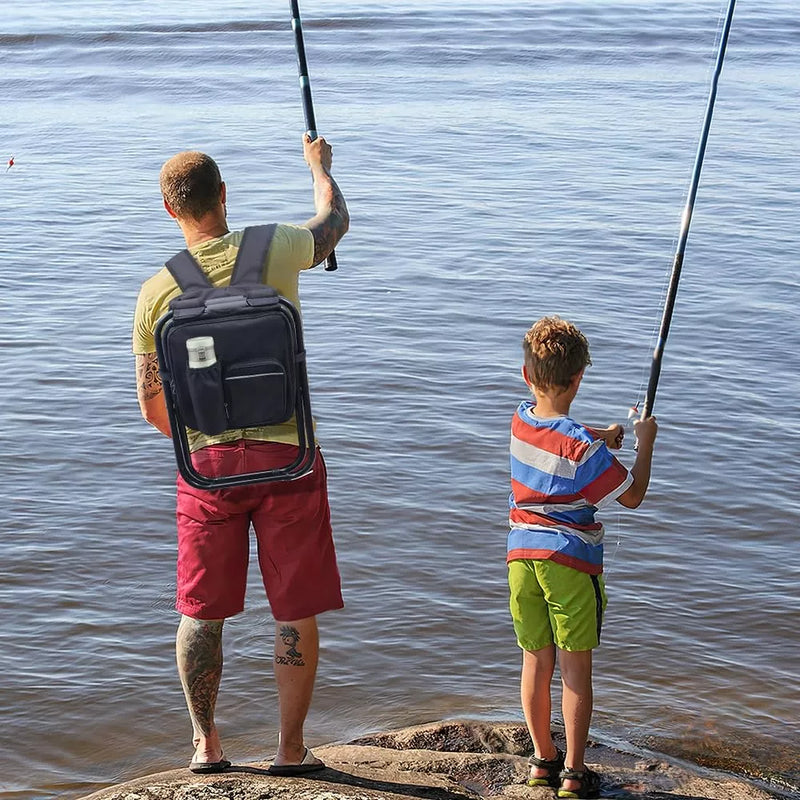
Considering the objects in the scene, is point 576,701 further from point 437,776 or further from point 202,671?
point 202,671

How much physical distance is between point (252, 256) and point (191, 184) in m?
0.24

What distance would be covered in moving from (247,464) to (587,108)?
46.7 ft

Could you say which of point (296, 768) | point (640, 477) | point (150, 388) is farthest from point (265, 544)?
point (640, 477)

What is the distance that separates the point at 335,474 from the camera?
21.1 ft

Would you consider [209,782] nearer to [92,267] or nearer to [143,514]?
[143,514]

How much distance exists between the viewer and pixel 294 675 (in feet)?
11.5

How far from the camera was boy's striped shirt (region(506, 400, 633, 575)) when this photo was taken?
3516mm

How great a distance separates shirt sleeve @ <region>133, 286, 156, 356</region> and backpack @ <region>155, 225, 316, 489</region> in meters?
0.12

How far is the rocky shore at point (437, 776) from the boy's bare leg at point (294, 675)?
9 centimetres

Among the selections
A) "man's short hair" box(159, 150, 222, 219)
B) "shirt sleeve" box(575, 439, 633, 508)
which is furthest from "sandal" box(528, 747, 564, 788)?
"man's short hair" box(159, 150, 222, 219)

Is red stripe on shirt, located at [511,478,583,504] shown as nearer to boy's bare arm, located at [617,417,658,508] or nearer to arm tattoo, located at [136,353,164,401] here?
boy's bare arm, located at [617,417,658,508]

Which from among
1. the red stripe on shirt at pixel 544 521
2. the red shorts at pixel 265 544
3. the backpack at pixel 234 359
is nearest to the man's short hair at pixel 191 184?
the backpack at pixel 234 359

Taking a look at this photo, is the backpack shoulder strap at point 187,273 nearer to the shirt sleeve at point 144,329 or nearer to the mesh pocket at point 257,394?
the shirt sleeve at point 144,329

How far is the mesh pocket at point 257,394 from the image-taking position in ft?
10.5
